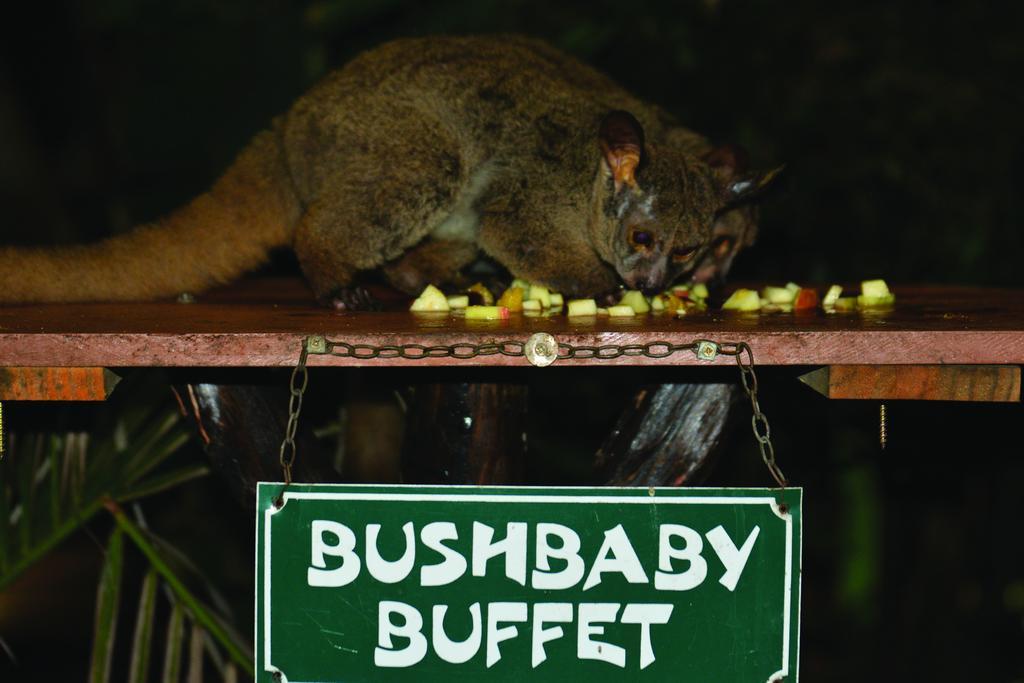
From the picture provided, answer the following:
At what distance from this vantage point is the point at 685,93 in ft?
14.8

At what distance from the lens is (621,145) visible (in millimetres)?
2951

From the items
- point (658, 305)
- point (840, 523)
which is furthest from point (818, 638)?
point (658, 305)

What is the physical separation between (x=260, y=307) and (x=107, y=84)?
14.7 feet

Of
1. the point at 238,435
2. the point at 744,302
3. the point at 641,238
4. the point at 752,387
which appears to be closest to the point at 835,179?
the point at 641,238

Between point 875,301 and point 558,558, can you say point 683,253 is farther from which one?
point 558,558

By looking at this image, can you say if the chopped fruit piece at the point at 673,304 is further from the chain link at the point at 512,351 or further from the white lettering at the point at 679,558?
the white lettering at the point at 679,558

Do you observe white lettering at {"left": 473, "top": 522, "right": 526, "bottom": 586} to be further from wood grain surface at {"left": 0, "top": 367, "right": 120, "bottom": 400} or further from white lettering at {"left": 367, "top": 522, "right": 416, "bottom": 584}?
wood grain surface at {"left": 0, "top": 367, "right": 120, "bottom": 400}

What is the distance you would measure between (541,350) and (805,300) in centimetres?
108

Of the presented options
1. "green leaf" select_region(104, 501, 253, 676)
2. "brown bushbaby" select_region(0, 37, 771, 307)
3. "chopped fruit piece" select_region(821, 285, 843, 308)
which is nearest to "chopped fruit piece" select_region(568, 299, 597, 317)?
"brown bushbaby" select_region(0, 37, 771, 307)

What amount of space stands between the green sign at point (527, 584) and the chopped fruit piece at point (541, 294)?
1.01m

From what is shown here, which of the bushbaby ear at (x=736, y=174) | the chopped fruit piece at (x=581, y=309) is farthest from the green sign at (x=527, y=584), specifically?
the bushbaby ear at (x=736, y=174)

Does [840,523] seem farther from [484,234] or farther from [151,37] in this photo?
[151,37]

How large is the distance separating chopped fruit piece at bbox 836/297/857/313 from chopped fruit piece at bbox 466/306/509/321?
2.89 feet

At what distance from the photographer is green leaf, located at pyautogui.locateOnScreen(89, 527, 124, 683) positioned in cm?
250
